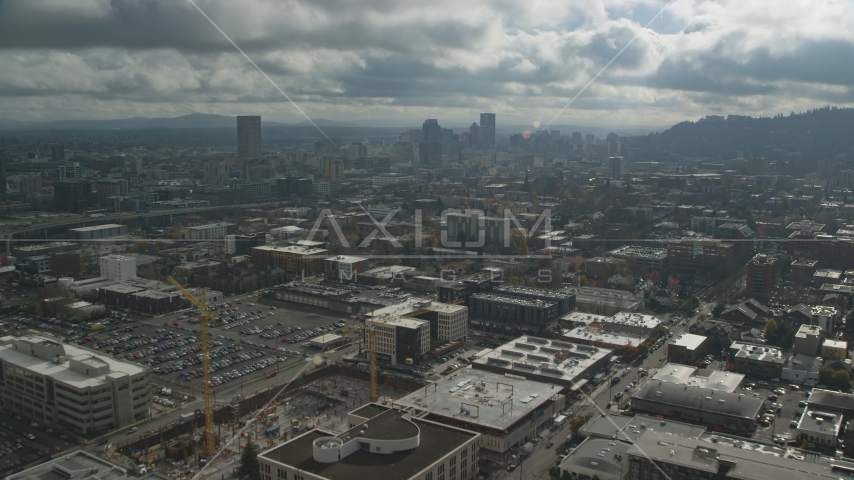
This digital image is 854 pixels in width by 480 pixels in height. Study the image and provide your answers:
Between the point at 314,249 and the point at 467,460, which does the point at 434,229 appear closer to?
the point at 314,249

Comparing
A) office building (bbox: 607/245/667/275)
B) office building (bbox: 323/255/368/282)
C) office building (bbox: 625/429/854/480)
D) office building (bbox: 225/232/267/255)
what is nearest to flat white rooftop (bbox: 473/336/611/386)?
office building (bbox: 625/429/854/480)

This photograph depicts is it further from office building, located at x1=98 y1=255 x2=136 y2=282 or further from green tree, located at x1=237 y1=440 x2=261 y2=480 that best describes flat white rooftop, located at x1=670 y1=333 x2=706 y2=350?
office building, located at x1=98 y1=255 x2=136 y2=282

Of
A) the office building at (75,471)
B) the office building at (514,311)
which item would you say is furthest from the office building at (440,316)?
the office building at (75,471)

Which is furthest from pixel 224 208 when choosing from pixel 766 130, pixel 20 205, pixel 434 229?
pixel 766 130

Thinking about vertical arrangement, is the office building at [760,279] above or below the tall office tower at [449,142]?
below

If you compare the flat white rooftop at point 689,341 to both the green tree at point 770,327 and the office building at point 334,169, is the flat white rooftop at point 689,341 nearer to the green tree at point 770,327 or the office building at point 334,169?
the green tree at point 770,327

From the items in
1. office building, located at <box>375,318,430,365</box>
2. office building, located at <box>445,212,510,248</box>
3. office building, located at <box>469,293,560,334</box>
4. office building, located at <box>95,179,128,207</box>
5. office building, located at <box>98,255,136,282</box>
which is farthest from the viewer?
office building, located at <box>95,179,128,207</box>
